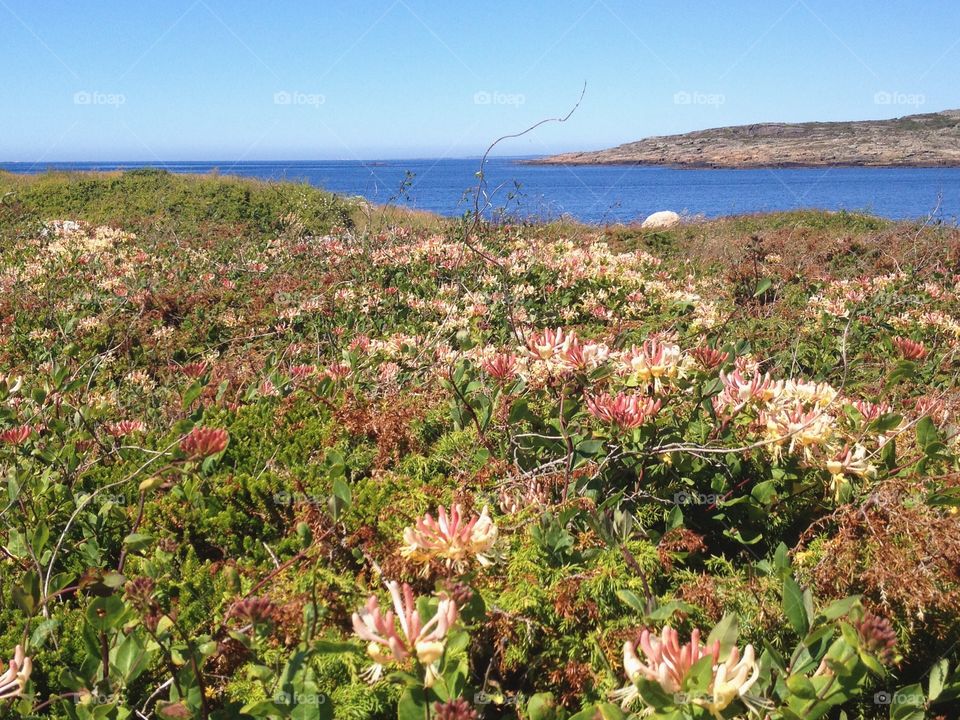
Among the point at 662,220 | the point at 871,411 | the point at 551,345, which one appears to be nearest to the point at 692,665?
the point at 551,345

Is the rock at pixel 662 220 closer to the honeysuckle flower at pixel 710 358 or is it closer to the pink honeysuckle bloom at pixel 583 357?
the honeysuckle flower at pixel 710 358

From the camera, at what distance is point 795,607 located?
1.28 meters

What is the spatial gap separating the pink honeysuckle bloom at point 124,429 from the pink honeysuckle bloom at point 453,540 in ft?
7.35

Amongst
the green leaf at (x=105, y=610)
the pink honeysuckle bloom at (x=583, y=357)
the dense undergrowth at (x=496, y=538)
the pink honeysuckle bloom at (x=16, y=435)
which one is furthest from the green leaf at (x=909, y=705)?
the pink honeysuckle bloom at (x=16, y=435)

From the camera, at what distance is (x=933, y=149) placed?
83500 millimetres

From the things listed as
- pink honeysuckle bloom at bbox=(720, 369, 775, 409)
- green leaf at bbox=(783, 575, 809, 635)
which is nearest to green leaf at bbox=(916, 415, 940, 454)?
pink honeysuckle bloom at bbox=(720, 369, 775, 409)

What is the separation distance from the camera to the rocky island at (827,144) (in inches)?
3287

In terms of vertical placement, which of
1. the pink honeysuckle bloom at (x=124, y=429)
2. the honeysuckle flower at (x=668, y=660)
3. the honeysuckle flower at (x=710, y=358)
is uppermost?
the honeysuckle flower at (x=710, y=358)

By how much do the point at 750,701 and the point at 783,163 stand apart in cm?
9559

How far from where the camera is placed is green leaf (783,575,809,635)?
50.0 inches

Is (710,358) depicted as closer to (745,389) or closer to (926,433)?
(745,389)

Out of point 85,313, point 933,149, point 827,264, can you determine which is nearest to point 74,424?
point 85,313

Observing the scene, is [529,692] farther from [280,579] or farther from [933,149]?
[933,149]

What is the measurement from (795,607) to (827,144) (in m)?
99.7
